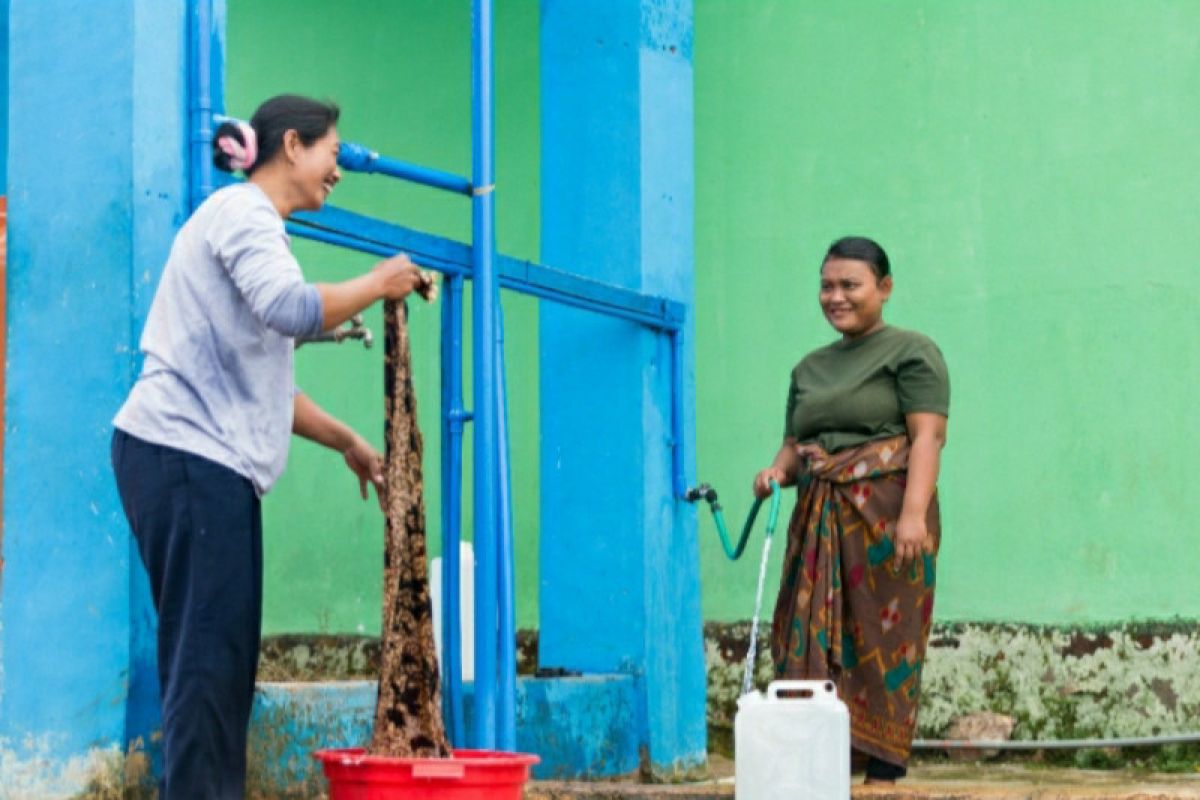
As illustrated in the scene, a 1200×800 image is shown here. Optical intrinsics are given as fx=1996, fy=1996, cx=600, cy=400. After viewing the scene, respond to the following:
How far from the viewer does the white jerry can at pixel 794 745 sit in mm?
5012

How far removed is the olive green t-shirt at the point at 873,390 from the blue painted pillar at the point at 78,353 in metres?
2.14

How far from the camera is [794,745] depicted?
502 centimetres

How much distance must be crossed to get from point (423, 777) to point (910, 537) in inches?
82.4

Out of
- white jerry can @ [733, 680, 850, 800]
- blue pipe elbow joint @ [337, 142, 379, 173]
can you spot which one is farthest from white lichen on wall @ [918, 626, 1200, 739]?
blue pipe elbow joint @ [337, 142, 379, 173]

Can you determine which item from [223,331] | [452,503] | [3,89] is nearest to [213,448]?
[223,331]

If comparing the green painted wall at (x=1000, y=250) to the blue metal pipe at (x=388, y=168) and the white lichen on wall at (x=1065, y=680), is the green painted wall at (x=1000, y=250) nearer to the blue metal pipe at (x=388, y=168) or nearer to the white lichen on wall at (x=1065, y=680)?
the white lichen on wall at (x=1065, y=680)

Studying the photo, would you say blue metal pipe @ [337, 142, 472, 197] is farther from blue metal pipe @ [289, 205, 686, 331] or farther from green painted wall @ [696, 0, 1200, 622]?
green painted wall @ [696, 0, 1200, 622]

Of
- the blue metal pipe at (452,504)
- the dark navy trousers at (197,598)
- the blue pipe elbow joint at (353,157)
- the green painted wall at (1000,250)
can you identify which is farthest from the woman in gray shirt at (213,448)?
the green painted wall at (1000,250)

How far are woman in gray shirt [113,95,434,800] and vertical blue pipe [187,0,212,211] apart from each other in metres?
0.58

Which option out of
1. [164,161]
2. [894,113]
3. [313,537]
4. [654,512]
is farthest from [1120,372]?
[164,161]

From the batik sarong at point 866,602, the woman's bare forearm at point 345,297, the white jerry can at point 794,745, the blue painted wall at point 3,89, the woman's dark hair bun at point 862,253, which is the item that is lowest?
the white jerry can at point 794,745

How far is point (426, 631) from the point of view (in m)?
4.09

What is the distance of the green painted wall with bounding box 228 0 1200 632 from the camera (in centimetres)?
661

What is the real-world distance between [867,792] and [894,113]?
2.60m
